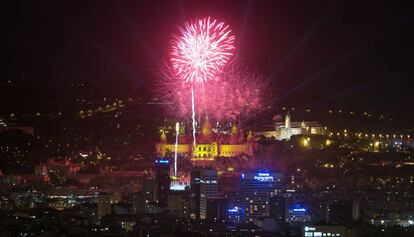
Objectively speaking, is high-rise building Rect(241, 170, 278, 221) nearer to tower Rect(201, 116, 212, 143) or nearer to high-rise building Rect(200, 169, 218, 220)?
high-rise building Rect(200, 169, 218, 220)

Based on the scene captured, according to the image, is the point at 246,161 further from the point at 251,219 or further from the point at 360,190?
the point at 251,219

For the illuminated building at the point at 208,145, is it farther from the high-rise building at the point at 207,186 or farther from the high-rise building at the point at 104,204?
the high-rise building at the point at 104,204

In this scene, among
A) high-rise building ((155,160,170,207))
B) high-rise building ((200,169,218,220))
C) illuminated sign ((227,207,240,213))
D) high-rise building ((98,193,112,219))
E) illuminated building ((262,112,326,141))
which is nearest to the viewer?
illuminated sign ((227,207,240,213))

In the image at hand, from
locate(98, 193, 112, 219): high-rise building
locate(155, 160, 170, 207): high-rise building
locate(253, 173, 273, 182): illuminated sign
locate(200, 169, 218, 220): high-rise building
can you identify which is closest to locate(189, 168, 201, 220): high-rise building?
locate(200, 169, 218, 220): high-rise building

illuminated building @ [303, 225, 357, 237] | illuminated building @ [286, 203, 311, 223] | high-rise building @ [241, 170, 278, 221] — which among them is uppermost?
high-rise building @ [241, 170, 278, 221]

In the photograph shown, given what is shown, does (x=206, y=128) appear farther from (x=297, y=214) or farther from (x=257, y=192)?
(x=297, y=214)

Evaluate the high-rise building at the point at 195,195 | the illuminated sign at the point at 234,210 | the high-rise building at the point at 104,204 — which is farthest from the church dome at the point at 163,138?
the illuminated sign at the point at 234,210

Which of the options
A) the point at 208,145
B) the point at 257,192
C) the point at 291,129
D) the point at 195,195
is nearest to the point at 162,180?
the point at 195,195
